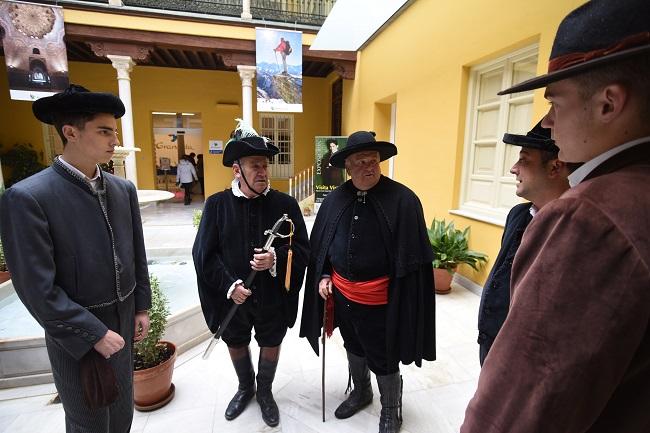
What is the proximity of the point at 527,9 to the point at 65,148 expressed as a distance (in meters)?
4.22

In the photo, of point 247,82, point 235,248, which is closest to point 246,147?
point 235,248

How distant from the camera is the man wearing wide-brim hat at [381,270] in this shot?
1.92 metres

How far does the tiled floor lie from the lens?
2146mm

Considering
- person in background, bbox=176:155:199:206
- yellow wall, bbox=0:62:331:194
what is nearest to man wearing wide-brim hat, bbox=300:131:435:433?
person in background, bbox=176:155:199:206

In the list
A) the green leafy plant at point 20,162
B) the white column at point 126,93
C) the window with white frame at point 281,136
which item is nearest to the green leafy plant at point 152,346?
the white column at point 126,93

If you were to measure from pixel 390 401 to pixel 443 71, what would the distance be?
4655 millimetres

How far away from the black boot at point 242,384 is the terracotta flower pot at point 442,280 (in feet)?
8.89

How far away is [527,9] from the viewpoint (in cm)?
346

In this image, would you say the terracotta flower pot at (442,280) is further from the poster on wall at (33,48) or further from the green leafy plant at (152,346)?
the poster on wall at (33,48)

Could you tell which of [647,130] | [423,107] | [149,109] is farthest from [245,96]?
[647,130]

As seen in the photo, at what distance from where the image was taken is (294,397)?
96.0 inches

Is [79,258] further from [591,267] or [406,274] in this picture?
[591,267]

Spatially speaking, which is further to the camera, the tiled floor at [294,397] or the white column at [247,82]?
the white column at [247,82]

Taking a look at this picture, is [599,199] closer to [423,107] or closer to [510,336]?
[510,336]
